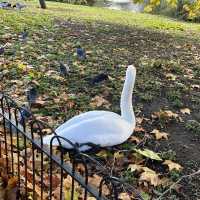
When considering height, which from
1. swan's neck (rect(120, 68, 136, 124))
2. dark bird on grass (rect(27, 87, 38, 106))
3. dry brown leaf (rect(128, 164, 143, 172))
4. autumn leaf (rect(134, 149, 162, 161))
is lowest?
dry brown leaf (rect(128, 164, 143, 172))

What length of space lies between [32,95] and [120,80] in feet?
4.39

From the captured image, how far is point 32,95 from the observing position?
467 centimetres

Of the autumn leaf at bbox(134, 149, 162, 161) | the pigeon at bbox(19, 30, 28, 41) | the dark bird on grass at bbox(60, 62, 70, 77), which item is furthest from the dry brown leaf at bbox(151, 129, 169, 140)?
the pigeon at bbox(19, 30, 28, 41)

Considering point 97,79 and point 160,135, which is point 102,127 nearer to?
point 160,135

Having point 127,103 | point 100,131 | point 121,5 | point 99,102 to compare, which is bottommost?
point 121,5

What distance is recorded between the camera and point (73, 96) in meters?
4.82

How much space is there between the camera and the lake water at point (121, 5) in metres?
23.3

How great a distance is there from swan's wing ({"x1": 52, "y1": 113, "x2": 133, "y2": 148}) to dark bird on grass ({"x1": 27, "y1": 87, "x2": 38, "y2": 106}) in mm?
1174

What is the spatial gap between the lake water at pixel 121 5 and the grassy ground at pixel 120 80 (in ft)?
47.1

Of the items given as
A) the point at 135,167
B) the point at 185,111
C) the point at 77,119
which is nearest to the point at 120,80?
the point at 185,111

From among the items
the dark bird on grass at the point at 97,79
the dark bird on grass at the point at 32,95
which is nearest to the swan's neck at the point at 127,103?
the dark bird on grass at the point at 32,95

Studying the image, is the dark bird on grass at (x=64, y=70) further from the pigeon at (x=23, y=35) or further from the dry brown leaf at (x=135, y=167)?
the dry brown leaf at (x=135, y=167)

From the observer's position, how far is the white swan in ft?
11.3

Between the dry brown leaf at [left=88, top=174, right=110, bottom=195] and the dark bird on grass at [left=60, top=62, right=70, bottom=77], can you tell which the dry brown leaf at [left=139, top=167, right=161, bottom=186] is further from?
the dark bird on grass at [left=60, top=62, right=70, bottom=77]
